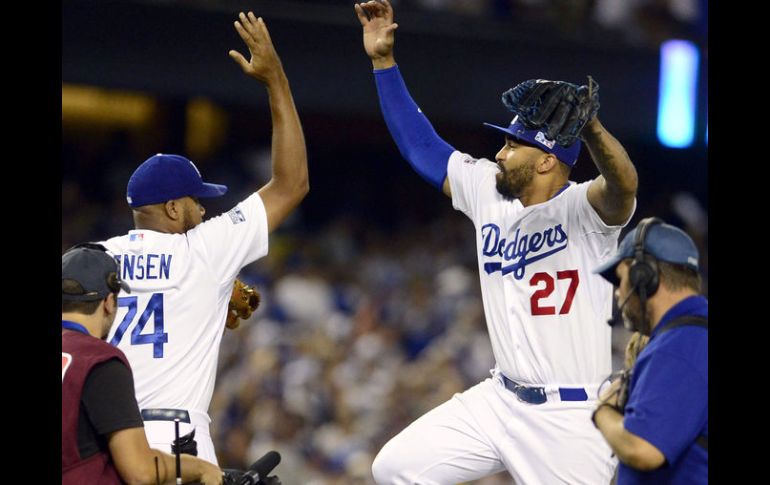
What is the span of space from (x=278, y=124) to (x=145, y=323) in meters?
0.91

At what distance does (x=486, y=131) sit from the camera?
40.1 ft

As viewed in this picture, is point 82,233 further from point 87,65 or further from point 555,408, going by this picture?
point 555,408

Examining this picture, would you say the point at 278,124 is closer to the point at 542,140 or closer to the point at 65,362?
the point at 542,140

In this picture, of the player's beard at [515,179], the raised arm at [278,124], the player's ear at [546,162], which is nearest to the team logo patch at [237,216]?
the raised arm at [278,124]

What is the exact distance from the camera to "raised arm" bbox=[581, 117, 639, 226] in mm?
3822

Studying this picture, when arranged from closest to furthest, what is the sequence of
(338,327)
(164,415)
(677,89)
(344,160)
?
(164,415) < (338,327) < (677,89) < (344,160)

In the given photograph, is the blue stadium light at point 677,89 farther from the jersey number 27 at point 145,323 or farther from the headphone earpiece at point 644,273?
the headphone earpiece at point 644,273

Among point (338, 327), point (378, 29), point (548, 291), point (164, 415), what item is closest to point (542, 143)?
point (548, 291)

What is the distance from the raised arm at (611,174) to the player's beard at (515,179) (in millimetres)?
456

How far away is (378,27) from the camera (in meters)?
4.92

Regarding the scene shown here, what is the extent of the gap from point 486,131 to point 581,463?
8268 mm

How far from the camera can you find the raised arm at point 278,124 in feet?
14.4

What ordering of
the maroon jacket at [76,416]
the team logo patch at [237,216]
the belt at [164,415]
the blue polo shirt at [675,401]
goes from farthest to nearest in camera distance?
the team logo patch at [237,216]
the belt at [164,415]
the maroon jacket at [76,416]
the blue polo shirt at [675,401]
